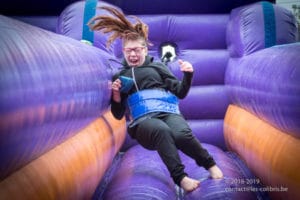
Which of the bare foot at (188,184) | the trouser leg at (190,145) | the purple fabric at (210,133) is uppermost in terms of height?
the trouser leg at (190,145)

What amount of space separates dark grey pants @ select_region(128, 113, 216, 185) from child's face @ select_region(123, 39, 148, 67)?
30 centimetres

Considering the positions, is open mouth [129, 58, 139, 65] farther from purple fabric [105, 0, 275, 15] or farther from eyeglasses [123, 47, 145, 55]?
purple fabric [105, 0, 275, 15]

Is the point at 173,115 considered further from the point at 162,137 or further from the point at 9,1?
the point at 9,1

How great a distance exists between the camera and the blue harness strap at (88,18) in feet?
5.76

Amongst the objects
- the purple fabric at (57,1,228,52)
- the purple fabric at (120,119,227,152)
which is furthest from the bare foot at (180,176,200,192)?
the purple fabric at (57,1,228,52)

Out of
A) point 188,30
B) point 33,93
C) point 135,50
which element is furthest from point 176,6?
point 33,93

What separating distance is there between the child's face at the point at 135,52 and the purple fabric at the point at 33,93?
539 mm

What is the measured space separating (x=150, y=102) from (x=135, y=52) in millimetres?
254

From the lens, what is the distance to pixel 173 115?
134cm

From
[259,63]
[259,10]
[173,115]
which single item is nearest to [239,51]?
[259,10]

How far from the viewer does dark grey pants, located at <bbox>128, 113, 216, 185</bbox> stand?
1.12 m

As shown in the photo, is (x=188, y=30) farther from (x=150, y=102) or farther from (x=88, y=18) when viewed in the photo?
(x=150, y=102)

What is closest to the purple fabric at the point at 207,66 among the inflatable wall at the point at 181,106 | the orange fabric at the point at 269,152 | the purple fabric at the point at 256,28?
the inflatable wall at the point at 181,106

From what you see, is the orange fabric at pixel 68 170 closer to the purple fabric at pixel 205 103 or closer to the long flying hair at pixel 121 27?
the long flying hair at pixel 121 27
